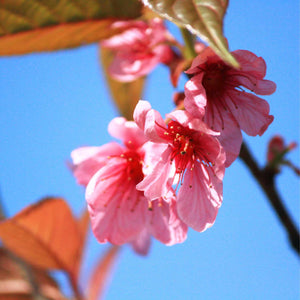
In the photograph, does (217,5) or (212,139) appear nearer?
(217,5)

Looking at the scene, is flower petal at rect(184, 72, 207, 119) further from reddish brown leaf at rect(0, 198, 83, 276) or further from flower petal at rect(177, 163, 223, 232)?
reddish brown leaf at rect(0, 198, 83, 276)

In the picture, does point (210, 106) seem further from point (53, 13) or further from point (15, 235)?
point (15, 235)

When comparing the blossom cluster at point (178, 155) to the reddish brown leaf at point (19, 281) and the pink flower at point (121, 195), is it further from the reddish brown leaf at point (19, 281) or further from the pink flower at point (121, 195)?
the reddish brown leaf at point (19, 281)

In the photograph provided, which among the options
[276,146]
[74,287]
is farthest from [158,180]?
[74,287]

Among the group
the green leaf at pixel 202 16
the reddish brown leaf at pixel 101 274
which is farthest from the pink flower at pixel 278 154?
the reddish brown leaf at pixel 101 274

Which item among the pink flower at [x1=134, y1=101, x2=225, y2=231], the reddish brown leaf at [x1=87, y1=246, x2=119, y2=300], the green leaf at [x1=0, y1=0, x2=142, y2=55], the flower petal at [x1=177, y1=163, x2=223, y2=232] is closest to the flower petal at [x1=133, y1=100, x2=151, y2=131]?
the pink flower at [x1=134, y1=101, x2=225, y2=231]

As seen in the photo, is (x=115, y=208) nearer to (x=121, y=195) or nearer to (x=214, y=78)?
(x=121, y=195)

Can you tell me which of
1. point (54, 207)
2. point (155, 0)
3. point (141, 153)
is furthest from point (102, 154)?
point (155, 0)
